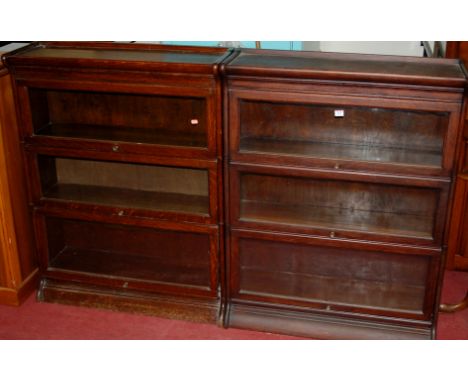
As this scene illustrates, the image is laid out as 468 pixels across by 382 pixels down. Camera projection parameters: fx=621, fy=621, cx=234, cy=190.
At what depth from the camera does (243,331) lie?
2.63 m

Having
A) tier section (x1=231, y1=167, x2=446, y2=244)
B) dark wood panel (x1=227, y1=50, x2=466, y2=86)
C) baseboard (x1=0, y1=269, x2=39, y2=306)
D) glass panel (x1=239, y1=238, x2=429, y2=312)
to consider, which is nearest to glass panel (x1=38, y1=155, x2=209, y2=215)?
tier section (x1=231, y1=167, x2=446, y2=244)

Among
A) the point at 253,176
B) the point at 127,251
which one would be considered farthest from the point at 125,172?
the point at 253,176

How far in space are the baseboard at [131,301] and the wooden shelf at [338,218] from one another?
0.45 metres

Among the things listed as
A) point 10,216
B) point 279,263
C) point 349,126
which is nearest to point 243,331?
point 279,263

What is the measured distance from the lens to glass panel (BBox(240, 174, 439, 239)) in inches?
97.6

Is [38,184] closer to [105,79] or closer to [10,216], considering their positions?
[10,216]

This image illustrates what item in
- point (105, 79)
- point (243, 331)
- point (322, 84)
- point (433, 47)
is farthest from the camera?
point (433, 47)

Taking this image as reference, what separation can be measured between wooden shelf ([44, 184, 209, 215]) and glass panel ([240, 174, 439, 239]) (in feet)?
0.79

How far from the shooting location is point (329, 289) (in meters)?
2.65

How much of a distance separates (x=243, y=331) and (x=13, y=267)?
1064 mm

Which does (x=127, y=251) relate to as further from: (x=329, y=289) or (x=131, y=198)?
(x=329, y=289)

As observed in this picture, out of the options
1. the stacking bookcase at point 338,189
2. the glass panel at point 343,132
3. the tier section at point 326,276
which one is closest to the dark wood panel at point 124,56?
the stacking bookcase at point 338,189

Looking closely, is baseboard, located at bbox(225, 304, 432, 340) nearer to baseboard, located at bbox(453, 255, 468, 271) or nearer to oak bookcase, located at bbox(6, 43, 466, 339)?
oak bookcase, located at bbox(6, 43, 466, 339)

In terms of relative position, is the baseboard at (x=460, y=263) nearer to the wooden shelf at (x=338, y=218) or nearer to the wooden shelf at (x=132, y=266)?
the wooden shelf at (x=338, y=218)
